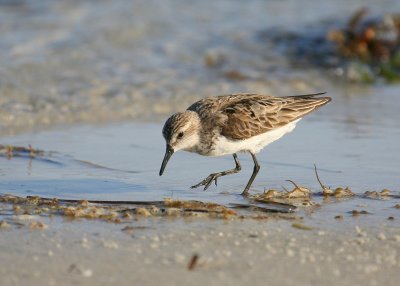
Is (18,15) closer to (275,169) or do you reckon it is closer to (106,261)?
(275,169)

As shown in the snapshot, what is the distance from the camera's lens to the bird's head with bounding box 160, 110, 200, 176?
22.8ft

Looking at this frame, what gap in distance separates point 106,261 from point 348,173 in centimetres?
336

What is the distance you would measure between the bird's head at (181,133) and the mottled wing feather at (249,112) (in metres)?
0.22

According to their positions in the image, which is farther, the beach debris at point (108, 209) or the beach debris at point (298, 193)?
the beach debris at point (298, 193)

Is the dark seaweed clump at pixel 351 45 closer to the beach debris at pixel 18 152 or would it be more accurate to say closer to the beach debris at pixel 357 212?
the beach debris at pixel 18 152

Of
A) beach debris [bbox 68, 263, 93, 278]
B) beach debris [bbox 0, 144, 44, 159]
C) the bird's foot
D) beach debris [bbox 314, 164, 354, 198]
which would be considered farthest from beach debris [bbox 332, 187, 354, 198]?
beach debris [bbox 0, 144, 44, 159]

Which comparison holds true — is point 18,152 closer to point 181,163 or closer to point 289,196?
point 181,163

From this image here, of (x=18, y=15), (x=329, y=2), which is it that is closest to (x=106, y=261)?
(x=18, y=15)

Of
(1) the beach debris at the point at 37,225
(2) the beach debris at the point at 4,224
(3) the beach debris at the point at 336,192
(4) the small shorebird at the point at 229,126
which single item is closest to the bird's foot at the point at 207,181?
(4) the small shorebird at the point at 229,126

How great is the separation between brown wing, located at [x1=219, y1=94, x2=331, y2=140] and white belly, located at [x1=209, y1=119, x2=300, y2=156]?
0.13 ft

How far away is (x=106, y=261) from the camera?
485 centimetres

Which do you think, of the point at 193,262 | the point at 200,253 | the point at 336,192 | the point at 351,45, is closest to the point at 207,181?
the point at 336,192

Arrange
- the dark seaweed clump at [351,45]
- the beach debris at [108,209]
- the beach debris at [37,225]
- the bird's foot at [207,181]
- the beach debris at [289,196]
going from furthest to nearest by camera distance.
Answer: the dark seaweed clump at [351,45] < the bird's foot at [207,181] < the beach debris at [289,196] < the beach debris at [108,209] < the beach debris at [37,225]

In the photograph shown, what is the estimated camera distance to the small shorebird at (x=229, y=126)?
7.02 meters
